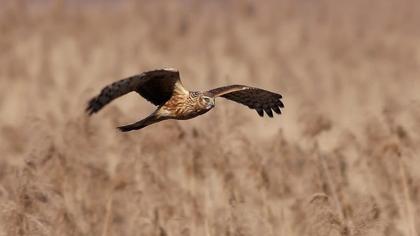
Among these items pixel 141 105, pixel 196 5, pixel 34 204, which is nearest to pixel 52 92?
pixel 141 105

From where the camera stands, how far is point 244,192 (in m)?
9.14

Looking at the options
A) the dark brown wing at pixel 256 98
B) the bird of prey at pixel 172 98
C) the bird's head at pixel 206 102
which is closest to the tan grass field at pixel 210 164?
the dark brown wing at pixel 256 98

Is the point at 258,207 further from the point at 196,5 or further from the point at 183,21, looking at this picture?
the point at 196,5

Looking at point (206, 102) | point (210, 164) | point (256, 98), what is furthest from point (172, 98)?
point (256, 98)

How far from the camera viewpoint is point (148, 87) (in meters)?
8.99

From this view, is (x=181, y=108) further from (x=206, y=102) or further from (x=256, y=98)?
(x=256, y=98)

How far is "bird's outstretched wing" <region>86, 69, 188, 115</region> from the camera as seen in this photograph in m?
7.45

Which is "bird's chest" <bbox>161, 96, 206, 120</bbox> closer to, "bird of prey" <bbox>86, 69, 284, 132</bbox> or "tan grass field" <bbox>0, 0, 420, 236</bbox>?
"bird of prey" <bbox>86, 69, 284, 132</bbox>

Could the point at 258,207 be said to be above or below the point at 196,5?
below

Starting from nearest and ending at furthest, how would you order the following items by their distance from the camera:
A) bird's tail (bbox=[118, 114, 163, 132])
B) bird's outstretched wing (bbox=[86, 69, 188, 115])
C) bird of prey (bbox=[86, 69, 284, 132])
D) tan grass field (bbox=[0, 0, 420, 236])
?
1. bird's outstretched wing (bbox=[86, 69, 188, 115])
2. tan grass field (bbox=[0, 0, 420, 236])
3. bird's tail (bbox=[118, 114, 163, 132])
4. bird of prey (bbox=[86, 69, 284, 132])

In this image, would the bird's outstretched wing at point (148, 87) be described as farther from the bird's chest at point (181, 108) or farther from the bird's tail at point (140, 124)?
the bird's tail at point (140, 124)

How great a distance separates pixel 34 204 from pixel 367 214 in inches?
92.8

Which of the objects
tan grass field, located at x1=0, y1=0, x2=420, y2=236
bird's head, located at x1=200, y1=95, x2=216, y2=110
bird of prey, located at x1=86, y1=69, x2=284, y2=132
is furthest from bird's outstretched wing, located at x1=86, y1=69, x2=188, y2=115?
tan grass field, located at x1=0, y1=0, x2=420, y2=236

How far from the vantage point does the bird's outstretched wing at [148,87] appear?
24.4 ft
